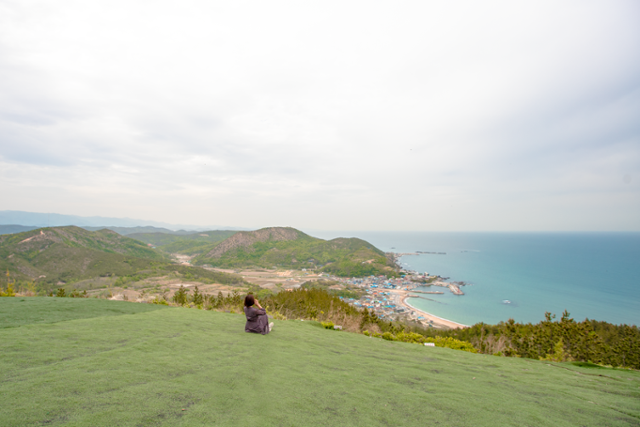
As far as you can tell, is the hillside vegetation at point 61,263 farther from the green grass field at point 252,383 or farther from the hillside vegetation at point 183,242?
the hillside vegetation at point 183,242

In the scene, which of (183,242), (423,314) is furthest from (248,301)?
(183,242)

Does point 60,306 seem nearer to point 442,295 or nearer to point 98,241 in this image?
point 442,295

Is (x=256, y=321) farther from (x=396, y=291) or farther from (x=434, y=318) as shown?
(x=396, y=291)

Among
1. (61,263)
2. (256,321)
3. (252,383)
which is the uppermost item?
(252,383)

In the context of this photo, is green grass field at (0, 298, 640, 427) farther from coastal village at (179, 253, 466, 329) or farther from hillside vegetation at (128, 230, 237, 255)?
hillside vegetation at (128, 230, 237, 255)

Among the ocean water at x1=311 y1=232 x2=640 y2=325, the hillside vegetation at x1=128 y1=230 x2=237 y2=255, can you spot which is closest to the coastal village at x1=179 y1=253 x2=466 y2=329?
the ocean water at x1=311 y1=232 x2=640 y2=325

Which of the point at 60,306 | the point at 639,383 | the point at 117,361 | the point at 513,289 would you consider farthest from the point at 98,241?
the point at 513,289

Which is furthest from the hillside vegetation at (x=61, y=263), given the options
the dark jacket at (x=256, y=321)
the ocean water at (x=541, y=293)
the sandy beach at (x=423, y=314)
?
the dark jacket at (x=256, y=321)
